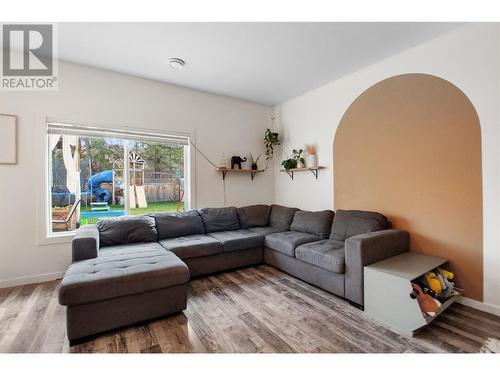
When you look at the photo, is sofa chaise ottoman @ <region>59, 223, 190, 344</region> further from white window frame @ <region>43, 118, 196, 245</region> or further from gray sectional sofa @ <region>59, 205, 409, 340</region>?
white window frame @ <region>43, 118, 196, 245</region>

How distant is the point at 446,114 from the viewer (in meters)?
2.34

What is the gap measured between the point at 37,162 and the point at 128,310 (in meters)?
2.19

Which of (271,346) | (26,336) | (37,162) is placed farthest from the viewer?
(37,162)

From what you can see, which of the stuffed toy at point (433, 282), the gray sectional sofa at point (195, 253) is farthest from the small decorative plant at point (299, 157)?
the stuffed toy at point (433, 282)

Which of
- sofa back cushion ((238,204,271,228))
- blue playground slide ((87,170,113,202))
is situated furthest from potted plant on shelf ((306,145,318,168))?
blue playground slide ((87,170,113,202))

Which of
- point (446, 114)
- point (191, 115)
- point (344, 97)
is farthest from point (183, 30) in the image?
point (446, 114)

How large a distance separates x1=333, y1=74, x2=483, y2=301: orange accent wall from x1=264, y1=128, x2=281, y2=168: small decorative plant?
1.34 m

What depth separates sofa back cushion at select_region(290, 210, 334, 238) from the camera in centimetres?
315

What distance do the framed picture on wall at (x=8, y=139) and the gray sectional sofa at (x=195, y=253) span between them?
116cm

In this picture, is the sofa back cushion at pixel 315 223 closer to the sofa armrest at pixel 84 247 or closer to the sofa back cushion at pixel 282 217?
the sofa back cushion at pixel 282 217

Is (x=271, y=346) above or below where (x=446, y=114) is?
below

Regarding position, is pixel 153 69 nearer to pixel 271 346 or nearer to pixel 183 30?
pixel 183 30

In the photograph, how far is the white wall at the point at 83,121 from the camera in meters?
2.67

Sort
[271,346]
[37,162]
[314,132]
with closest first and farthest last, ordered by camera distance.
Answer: [271,346]
[37,162]
[314,132]
